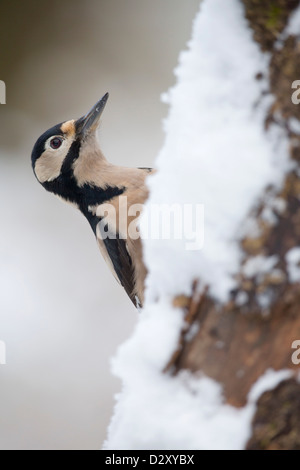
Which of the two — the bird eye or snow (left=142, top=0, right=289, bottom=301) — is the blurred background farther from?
snow (left=142, top=0, right=289, bottom=301)

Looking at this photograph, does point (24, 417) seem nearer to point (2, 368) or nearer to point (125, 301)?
point (2, 368)

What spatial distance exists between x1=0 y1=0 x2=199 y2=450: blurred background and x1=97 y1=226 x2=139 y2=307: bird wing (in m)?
1.43

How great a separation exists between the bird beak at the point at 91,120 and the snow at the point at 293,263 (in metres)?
1.64

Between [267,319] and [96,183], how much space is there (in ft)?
5.06

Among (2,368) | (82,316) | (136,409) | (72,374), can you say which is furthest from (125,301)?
(136,409)

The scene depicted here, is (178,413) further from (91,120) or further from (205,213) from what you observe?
(91,120)

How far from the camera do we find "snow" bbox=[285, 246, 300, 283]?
0.91m

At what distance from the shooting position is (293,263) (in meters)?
0.92

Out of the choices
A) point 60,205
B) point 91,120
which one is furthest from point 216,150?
point 60,205

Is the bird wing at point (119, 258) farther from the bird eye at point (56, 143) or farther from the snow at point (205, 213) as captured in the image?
the snow at point (205, 213)

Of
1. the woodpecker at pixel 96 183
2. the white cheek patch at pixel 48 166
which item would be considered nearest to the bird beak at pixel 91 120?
the woodpecker at pixel 96 183

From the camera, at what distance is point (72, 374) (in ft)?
13.1

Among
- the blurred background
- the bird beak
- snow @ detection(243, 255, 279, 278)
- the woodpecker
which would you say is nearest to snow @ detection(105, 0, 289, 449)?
snow @ detection(243, 255, 279, 278)
